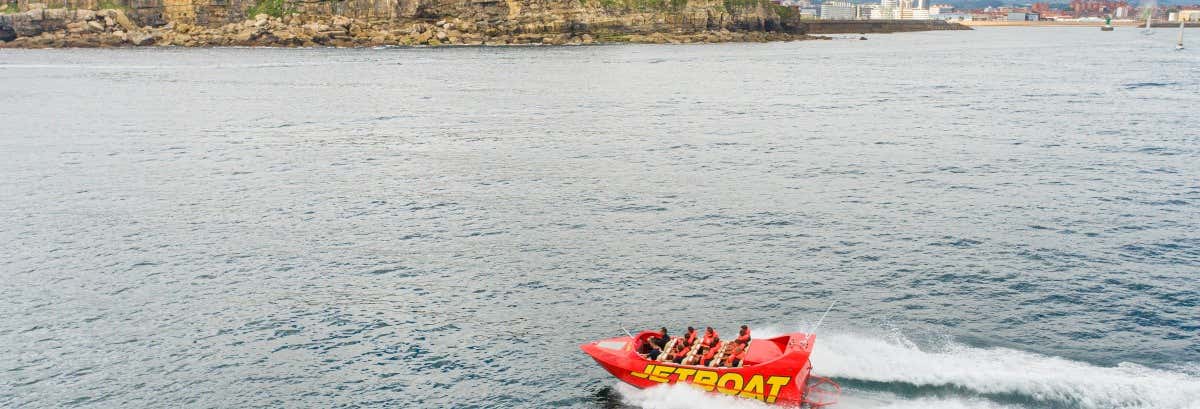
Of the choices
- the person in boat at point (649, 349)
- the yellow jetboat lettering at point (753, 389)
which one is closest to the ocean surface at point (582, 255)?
the yellow jetboat lettering at point (753, 389)

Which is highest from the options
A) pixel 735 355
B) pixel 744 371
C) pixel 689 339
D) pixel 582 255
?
pixel 689 339

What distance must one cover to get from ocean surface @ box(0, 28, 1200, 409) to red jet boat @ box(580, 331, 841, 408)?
71 cm

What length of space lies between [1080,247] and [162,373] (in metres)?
47.6

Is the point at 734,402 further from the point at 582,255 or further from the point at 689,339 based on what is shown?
the point at 582,255

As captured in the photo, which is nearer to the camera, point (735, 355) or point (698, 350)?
point (735, 355)

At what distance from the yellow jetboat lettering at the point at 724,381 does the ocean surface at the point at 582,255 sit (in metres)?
0.59

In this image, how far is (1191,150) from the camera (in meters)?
82.3

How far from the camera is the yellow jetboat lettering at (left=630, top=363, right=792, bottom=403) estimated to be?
34094 millimetres

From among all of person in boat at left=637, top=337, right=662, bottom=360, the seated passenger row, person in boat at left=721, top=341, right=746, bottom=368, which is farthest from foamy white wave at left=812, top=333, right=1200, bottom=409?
person in boat at left=637, top=337, right=662, bottom=360

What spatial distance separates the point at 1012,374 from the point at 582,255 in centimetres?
2504

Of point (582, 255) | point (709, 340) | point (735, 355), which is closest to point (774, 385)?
point (735, 355)

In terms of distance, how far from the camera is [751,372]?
34.1m

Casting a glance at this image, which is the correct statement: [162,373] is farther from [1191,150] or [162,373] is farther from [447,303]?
[1191,150]

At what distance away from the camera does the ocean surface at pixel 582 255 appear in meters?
37.8
